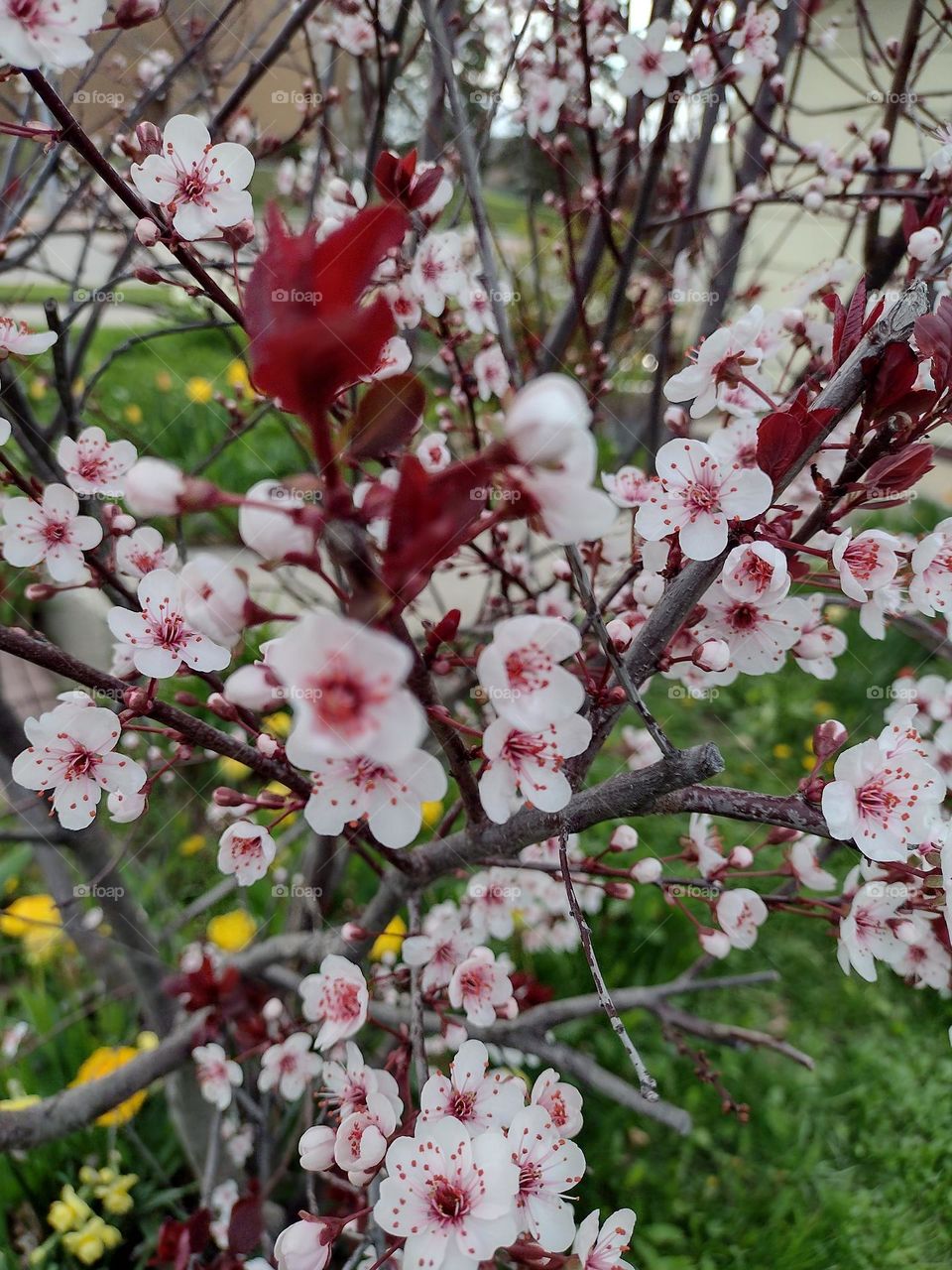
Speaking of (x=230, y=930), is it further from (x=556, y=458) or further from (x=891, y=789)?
(x=556, y=458)

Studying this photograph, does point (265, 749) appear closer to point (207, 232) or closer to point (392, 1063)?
point (392, 1063)

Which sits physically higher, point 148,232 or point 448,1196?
point 148,232

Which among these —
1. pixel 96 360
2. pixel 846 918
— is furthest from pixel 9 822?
pixel 96 360

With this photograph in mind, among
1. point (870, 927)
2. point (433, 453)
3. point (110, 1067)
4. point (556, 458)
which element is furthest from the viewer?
point (110, 1067)

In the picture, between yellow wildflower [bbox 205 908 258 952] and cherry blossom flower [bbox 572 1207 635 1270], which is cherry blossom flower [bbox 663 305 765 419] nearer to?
cherry blossom flower [bbox 572 1207 635 1270]

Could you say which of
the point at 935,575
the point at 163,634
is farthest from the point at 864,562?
the point at 163,634

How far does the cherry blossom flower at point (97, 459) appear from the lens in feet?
3.84

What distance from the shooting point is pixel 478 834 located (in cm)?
99

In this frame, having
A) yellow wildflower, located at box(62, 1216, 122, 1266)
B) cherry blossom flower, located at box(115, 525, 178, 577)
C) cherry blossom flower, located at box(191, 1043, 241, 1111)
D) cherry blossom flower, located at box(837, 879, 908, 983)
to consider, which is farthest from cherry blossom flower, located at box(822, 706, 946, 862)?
yellow wildflower, located at box(62, 1216, 122, 1266)

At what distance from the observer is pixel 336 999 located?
1092 mm

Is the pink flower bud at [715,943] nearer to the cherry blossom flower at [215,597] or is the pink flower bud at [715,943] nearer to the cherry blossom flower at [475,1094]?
the cherry blossom flower at [475,1094]

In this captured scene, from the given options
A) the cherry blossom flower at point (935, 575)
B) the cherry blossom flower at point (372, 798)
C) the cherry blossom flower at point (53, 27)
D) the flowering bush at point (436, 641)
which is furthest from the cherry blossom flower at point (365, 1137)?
the cherry blossom flower at point (53, 27)

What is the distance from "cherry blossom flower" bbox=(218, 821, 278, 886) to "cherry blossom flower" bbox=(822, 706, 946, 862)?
662 mm

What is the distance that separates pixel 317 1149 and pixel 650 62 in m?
2.08
